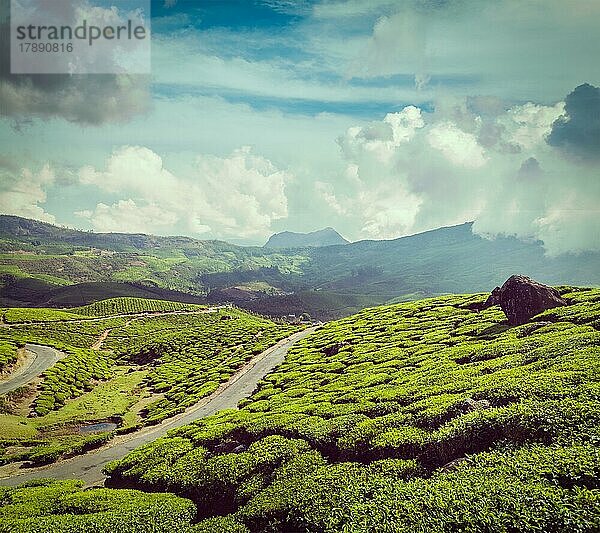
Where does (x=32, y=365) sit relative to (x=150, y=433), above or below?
above

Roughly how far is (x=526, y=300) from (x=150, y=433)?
53.9m

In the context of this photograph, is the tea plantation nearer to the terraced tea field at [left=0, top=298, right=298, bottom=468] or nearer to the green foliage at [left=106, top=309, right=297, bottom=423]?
the terraced tea field at [left=0, top=298, right=298, bottom=468]

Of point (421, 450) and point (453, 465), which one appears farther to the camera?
point (421, 450)

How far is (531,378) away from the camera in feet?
92.8

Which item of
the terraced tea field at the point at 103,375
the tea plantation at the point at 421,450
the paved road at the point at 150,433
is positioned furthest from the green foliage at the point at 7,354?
the tea plantation at the point at 421,450

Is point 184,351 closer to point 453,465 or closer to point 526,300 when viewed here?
point 526,300

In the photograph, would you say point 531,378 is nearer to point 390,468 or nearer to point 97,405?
point 390,468

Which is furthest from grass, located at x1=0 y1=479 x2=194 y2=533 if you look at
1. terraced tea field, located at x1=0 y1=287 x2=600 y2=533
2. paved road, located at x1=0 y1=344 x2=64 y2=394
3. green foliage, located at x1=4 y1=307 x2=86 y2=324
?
green foliage, located at x1=4 y1=307 x2=86 y2=324

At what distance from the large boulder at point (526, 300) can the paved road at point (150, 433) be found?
40650 mm

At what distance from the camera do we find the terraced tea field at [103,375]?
57250mm

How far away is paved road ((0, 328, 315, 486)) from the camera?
4025cm

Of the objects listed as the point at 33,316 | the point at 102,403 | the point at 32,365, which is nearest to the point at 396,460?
the point at 102,403

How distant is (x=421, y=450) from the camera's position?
2530 cm

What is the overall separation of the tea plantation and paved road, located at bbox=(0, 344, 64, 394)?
56.9 m
